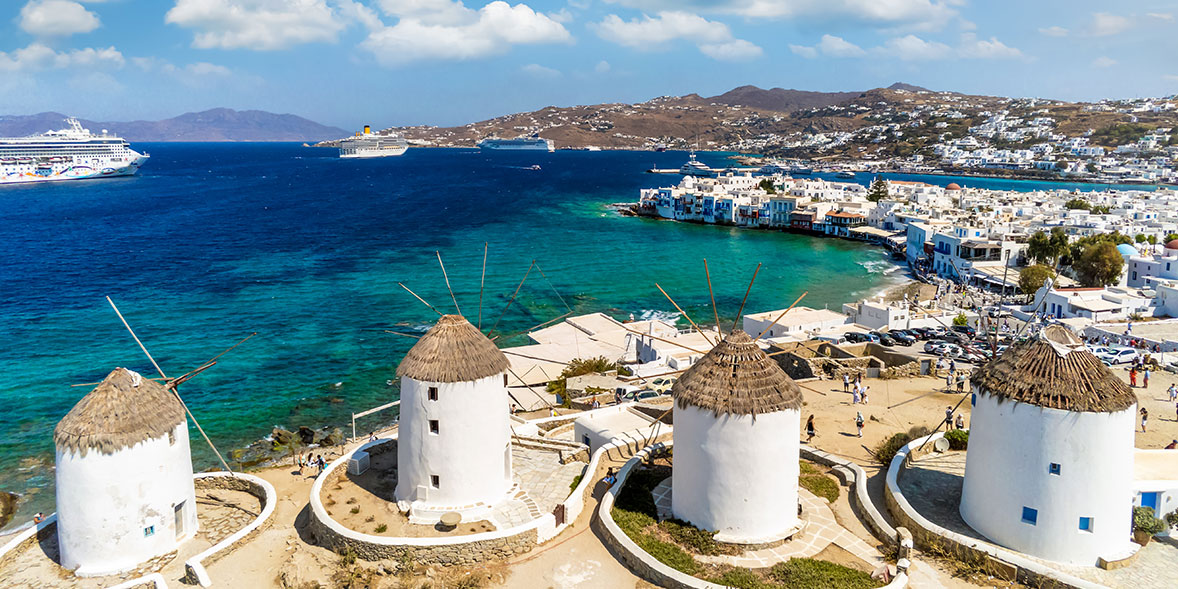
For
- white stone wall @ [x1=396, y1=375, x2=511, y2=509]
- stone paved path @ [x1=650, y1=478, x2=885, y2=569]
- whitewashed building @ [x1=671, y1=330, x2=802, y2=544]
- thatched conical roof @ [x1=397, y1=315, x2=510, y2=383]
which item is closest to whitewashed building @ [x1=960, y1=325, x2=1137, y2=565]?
stone paved path @ [x1=650, y1=478, x2=885, y2=569]

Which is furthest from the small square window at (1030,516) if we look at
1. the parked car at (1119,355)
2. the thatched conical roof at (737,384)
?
the parked car at (1119,355)

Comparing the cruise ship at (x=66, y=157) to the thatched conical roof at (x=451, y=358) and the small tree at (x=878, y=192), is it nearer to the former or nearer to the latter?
the small tree at (x=878, y=192)

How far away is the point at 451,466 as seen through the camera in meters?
18.0

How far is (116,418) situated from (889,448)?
19.4m

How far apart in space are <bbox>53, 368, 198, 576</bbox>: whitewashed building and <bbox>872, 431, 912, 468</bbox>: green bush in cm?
1816

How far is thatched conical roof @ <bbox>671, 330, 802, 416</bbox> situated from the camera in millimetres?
15766

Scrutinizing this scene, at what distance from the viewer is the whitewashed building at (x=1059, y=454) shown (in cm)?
1441

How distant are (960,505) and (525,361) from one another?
24007 millimetres

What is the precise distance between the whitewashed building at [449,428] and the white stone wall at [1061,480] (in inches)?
446

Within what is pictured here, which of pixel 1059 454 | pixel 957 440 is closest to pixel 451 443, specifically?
pixel 1059 454

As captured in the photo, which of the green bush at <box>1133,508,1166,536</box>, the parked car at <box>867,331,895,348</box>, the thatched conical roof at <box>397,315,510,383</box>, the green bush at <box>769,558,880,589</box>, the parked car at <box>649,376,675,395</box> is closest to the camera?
the green bush at <box>769,558,880,589</box>

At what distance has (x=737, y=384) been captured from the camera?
52.4 ft

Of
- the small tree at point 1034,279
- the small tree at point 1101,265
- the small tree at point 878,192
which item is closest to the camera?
the small tree at point 1101,265

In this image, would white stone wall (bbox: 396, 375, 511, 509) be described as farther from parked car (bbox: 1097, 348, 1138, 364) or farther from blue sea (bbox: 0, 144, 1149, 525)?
parked car (bbox: 1097, 348, 1138, 364)
